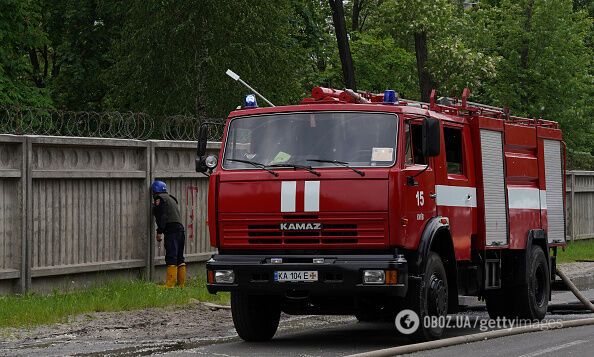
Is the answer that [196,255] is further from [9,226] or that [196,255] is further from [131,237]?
[9,226]

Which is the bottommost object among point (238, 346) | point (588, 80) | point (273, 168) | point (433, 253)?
point (238, 346)

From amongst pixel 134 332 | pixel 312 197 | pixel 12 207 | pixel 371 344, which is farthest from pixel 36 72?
pixel 312 197

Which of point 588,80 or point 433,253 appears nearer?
point 433,253

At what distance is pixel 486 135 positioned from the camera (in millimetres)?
15797

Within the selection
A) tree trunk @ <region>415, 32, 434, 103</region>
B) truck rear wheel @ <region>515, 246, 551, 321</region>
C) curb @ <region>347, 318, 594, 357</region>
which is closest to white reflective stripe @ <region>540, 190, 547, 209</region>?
truck rear wheel @ <region>515, 246, 551, 321</region>

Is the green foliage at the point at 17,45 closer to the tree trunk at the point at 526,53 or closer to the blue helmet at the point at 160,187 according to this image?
the blue helmet at the point at 160,187

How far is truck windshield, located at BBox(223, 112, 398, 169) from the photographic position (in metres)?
13.5

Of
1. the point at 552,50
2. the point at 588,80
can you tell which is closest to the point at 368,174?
the point at 552,50

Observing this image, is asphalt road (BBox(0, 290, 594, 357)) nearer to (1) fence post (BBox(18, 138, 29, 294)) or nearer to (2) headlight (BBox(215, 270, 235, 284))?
(2) headlight (BBox(215, 270, 235, 284))

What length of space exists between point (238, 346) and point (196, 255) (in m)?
6.63

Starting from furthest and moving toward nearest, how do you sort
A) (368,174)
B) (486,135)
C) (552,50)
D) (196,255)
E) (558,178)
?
(552,50), (196,255), (558,178), (486,135), (368,174)

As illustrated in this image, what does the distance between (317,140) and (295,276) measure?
1.46 meters

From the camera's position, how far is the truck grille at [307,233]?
13.2m

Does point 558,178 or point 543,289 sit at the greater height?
point 558,178
